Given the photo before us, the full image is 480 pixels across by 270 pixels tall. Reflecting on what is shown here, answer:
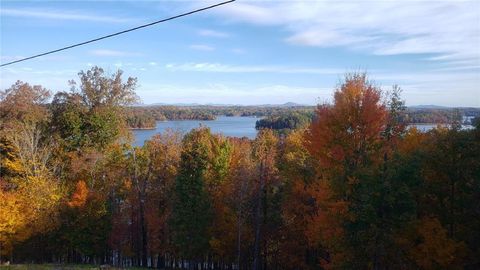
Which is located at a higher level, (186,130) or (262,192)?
(186,130)

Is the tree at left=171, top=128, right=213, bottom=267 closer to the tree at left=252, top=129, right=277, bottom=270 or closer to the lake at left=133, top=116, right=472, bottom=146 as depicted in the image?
the tree at left=252, top=129, right=277, bottom=270

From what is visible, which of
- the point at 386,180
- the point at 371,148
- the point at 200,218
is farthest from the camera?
the point at 200,218

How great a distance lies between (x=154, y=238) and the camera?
3309cm

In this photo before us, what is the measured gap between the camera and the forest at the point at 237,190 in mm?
19312

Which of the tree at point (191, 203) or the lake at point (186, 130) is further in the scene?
the lake at point (186, 130)

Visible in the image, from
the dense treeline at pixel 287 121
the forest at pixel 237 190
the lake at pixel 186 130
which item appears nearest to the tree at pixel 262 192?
the forest at pixel 237 190

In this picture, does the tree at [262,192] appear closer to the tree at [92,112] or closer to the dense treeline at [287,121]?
the tree at [92,112]

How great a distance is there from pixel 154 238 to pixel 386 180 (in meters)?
20.1

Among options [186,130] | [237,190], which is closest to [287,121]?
[186,130]

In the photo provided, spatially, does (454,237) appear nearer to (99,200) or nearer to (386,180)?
(386,180)

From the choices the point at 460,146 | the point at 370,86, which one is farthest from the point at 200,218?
the point at 460,146

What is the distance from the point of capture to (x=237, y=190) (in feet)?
95.9

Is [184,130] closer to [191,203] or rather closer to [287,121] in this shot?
[191,203]

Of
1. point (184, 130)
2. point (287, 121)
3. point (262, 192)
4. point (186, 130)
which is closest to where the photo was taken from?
point (262, 192)
